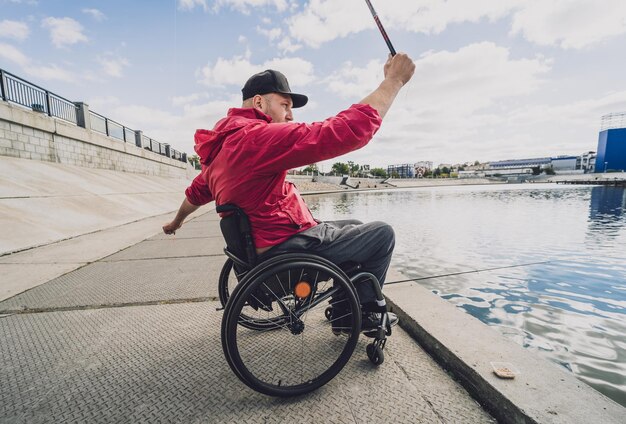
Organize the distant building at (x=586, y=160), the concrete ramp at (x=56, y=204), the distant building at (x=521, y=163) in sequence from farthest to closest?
the distant building at (x=521, y=163)
the distant building at (x=586, y=160)
the concrete ramp at (x=56, y=204)

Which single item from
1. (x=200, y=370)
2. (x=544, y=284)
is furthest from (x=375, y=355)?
(x=544, y=284)

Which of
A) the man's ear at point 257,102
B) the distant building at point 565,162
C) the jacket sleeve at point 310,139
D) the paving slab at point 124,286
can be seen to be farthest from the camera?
the distant building at point 565,162

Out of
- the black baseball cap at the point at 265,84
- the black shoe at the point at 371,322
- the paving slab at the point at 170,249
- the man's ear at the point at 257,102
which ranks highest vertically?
the black baseball cap at the point at 265,84

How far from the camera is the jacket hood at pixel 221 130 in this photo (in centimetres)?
145

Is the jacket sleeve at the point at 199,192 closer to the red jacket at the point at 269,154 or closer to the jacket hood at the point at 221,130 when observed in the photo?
the red jacket at the point at 269,154

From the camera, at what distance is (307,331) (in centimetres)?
211

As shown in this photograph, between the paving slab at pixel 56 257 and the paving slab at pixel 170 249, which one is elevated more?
the paving slab at pixel 56 257

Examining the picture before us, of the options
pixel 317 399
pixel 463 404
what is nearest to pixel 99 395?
pixel 317 399

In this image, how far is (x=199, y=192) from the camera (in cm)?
204

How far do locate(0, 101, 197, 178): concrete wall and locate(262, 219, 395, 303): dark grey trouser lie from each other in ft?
37.9

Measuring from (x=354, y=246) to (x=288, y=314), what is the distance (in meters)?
0.54

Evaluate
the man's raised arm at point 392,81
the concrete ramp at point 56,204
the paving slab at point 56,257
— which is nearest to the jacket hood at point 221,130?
Answer: the man's raised arm at point 392,81

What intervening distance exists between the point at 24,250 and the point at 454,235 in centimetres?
833

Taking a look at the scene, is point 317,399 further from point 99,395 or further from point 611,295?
point 611,295
